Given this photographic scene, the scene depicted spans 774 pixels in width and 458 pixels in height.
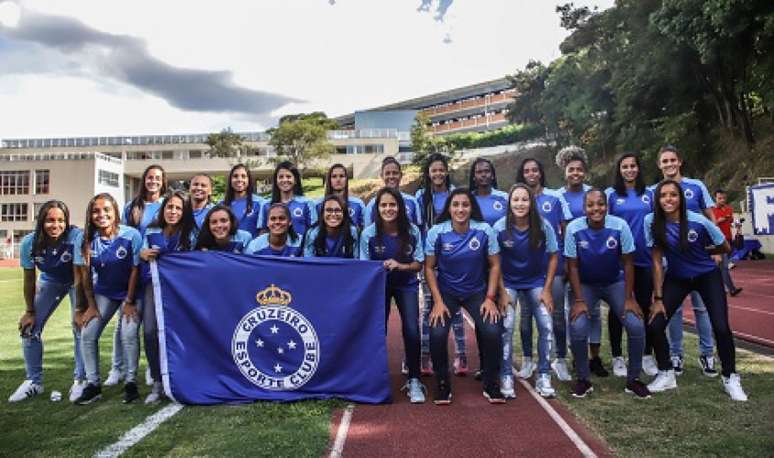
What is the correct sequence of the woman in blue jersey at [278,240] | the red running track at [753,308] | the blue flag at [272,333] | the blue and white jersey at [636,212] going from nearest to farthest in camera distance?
the blue flag at [272,333] → the woman in blue jersey at [278,240] → the blue and white jersey at [636,212] → the red running track at [753,308]

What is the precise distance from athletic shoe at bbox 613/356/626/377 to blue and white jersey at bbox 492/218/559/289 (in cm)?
125

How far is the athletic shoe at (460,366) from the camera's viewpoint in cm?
595

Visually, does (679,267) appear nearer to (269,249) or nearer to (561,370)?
(561,370)

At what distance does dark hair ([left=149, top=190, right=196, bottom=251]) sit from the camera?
17.3 ft

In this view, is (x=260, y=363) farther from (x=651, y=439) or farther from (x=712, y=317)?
(x=712, y=317)

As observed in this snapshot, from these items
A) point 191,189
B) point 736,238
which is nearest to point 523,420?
point 191,189

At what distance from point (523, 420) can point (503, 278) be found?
1400 mm

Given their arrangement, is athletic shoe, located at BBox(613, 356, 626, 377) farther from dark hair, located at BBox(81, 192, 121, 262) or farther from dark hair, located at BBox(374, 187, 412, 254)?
dark hair, located at BBox(81, 192, 121, 262)

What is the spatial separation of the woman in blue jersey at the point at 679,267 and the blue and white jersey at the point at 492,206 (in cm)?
144

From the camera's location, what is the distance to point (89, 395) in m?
5.02

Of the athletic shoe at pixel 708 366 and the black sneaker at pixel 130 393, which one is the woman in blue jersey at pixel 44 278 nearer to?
the black sneaker at pixel 130 393

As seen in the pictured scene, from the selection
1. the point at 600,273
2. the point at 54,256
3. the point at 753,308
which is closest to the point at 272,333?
the point at 54,256

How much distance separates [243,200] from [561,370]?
3833 millimetres

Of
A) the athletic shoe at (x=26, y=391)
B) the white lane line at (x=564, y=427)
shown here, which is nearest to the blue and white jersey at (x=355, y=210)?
the white lane line at (x=564, y=427)
